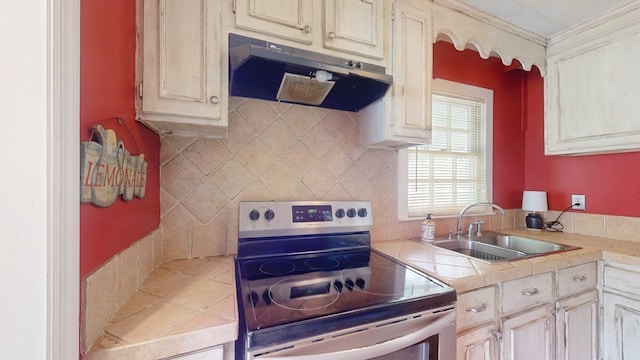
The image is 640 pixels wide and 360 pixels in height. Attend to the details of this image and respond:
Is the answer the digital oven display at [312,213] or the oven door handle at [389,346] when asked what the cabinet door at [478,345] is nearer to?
the oven door handle at [389,346]

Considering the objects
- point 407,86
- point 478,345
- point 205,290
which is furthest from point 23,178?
point 478,345

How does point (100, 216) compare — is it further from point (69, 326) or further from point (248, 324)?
point (248, 324)

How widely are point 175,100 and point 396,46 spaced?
3.54ft

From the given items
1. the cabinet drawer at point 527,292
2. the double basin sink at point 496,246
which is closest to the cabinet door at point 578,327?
the cabinet drawer at point 527,292

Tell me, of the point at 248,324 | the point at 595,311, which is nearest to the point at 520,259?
the point at 595,311

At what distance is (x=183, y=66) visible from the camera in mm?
1011

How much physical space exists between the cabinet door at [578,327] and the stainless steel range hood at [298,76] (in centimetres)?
152

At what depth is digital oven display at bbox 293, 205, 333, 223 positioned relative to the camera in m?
1.45

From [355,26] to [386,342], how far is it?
4.31ft

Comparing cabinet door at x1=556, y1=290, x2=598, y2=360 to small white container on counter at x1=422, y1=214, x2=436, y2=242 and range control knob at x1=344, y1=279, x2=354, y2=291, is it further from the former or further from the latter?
range control knob at x1=344, y1=279, x2=354, y2=291

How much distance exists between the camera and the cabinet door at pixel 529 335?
4.14ft

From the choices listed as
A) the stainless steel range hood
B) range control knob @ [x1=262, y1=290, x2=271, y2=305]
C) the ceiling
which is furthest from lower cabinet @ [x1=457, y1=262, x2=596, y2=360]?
the ceiling

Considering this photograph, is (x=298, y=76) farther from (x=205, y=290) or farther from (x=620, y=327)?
(x=620, y=327)

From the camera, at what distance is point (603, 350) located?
1558 mm
